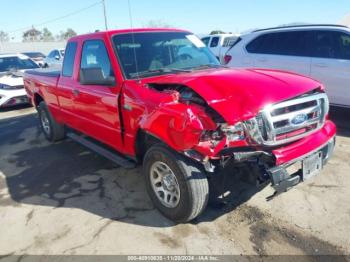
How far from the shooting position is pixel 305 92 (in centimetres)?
327

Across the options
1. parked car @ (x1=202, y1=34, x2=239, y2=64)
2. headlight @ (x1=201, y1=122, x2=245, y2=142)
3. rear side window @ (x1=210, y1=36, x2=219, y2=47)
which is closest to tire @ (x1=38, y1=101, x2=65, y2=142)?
headlight @ (x1=201, y1=122, x2=245, y2=142)

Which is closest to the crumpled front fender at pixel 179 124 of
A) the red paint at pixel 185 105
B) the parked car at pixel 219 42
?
the red paint at pixel 185 105

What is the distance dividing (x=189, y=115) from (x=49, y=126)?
4.31m

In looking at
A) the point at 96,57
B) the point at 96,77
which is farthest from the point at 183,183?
the point at 96,57

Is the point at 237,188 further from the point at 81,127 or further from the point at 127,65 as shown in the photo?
the point at 81,127

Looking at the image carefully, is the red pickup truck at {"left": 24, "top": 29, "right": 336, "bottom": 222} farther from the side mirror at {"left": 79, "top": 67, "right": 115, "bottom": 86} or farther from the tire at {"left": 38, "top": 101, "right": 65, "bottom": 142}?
the tire at {"left": 38, "top": 101, "right": 65, "bottom": 142}

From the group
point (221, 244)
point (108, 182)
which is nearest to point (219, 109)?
point (221, 244)

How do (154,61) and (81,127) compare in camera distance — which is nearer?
(154,61)

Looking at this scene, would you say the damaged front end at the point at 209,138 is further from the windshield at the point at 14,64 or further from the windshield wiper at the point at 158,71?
the windshield at the point at 14,64

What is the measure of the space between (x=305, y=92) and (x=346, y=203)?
1401 millimetres

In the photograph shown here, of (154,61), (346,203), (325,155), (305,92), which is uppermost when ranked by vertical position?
(154,61)

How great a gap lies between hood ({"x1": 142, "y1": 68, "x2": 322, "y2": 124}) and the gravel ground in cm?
73

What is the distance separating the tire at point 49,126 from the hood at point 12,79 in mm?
4072

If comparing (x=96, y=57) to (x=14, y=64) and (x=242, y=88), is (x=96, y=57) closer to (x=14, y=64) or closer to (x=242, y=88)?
Answer: (x=242, y=88)
